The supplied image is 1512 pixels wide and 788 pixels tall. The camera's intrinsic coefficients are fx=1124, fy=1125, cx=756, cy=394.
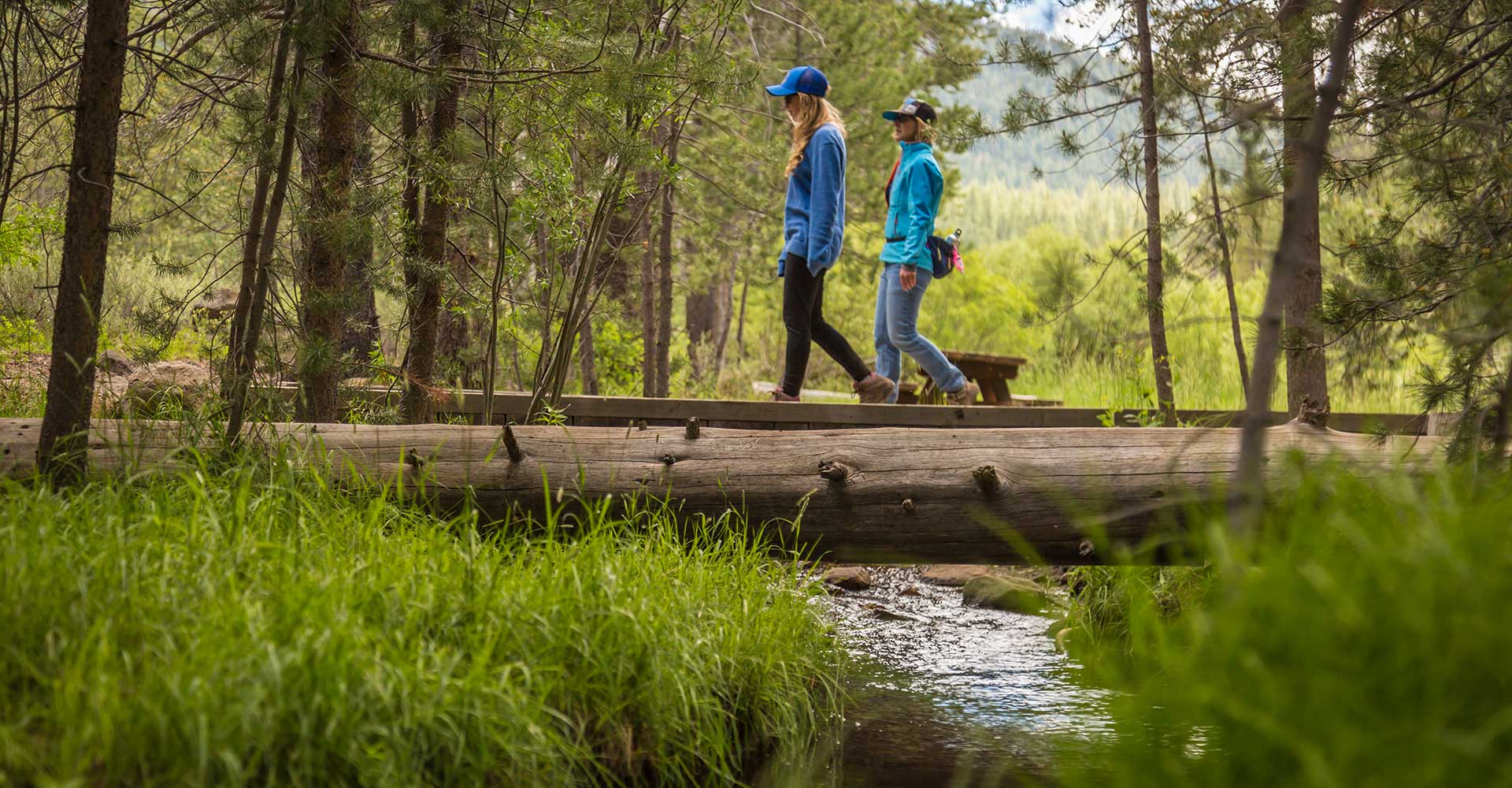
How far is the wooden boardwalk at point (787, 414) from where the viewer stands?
6.39 meters

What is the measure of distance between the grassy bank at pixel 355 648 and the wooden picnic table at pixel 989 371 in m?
5.88

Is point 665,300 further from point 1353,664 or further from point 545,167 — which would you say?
point 1353,664

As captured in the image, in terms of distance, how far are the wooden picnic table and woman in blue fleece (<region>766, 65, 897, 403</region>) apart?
99.1 inches

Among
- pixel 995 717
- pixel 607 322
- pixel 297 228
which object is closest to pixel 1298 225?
pixel 995 717

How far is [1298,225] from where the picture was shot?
1916 millimetres

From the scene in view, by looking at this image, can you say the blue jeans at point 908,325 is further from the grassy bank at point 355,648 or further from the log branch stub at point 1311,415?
the grassy bank at point 355,648

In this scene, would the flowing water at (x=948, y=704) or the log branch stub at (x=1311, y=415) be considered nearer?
the flowing water at (x=948, y=704)

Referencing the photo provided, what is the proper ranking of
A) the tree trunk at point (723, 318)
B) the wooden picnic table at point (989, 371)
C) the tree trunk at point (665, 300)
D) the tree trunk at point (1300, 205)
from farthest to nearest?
the tree trunk at point (723, 318) → the tree trunk at point (665, 300) → the wooden picnic table at point (989, 371) → the tree trunk at point (1300, 205)

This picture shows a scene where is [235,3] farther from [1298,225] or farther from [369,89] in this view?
[1298,225]

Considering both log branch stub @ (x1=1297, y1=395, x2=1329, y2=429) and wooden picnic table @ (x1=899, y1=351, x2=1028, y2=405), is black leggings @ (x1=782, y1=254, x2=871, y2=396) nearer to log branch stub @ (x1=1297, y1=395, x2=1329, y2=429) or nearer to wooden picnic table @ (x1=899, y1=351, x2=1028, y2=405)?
wooden picnic table @ (x1=899, y1=351, x2=1028, y2=405)

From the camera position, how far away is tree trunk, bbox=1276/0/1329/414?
8.93ft

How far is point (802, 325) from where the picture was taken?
6.85 metres

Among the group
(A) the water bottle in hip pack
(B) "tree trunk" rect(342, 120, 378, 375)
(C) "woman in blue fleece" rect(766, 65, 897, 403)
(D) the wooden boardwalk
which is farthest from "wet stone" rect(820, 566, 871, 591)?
(B) "tree trunk" rect(342, 120, 378, 375)

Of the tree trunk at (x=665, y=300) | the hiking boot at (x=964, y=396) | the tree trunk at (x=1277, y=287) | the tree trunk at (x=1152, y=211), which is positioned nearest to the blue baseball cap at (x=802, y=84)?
the tree trunk at (x=1152, y=211)
